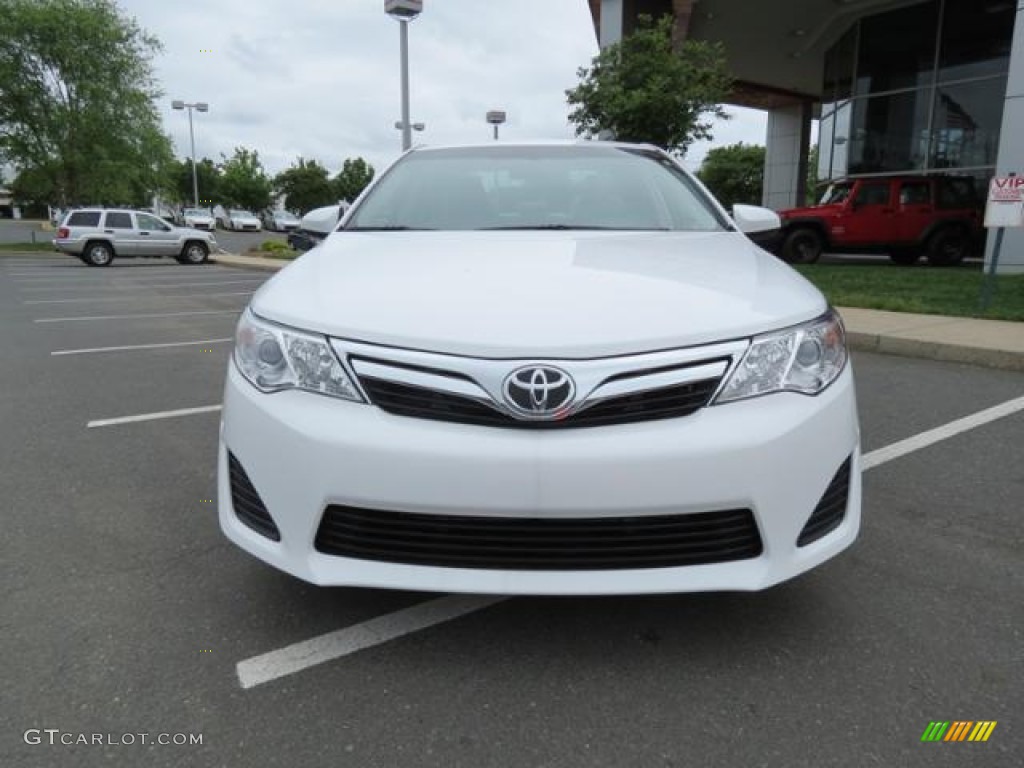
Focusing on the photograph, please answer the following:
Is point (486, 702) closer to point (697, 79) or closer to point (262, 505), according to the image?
point (262, 505)

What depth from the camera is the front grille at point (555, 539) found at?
1893 millimetres

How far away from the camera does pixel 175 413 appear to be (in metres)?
4.84

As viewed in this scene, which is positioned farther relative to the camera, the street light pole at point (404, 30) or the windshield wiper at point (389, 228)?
the street light pole at point (404, 30)

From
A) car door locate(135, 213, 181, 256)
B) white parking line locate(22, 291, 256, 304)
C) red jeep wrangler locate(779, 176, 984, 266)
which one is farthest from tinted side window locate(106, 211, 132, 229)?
red jeep wrangler locate(779, 176, 984, 266)

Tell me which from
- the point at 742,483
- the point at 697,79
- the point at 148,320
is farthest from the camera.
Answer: the point at 697,79

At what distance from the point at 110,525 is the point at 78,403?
2449mm

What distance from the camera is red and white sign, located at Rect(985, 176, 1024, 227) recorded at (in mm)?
7363

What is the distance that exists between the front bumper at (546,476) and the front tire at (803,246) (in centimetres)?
1439

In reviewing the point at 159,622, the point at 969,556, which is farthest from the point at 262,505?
the point at 969,556

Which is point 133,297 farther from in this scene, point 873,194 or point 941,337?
point 873,194

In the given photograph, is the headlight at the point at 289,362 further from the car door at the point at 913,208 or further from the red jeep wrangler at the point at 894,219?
the car door at the point at 913,208

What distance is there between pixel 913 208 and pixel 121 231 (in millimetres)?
20302

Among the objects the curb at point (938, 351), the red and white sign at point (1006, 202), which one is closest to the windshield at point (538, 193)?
the curb at point (938, 351)

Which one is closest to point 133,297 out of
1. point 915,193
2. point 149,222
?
point 149,222
